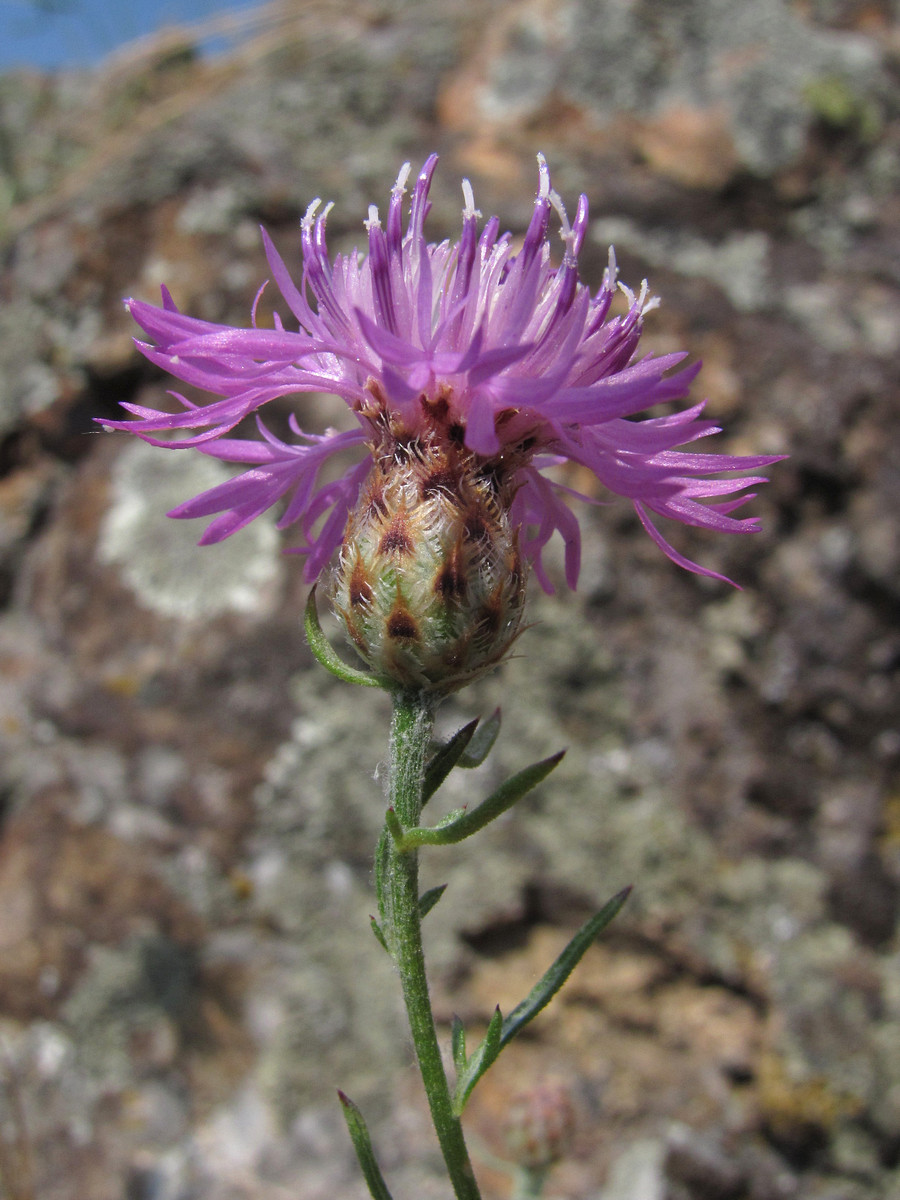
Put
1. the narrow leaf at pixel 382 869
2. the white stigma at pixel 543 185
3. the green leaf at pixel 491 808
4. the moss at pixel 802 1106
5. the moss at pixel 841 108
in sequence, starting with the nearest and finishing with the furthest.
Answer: the green leaf at pixel 491 808 → the narrow leaf at pixel 382 869 → the white stigma at pixel 543 185 → the moss at pixel 802 1106 → the moss at pixel 841 108

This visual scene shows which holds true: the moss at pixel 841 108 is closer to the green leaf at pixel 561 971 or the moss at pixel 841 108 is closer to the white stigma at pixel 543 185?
the white stigma at pixel 543 185

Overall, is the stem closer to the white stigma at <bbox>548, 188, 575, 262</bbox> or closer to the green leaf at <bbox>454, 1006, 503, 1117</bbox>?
the green leaf at <bbox>454, 1006, 503, 1117</bbox>

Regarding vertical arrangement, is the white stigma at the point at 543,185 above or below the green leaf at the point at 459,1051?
above

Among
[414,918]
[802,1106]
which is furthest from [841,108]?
[414,918]

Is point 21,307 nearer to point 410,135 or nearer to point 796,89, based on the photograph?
point 410,135

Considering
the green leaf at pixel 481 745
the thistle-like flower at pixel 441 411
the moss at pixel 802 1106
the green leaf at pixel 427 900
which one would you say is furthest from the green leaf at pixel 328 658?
the moss at pixel 802 1106

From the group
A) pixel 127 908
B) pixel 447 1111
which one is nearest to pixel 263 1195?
pixel 127 908

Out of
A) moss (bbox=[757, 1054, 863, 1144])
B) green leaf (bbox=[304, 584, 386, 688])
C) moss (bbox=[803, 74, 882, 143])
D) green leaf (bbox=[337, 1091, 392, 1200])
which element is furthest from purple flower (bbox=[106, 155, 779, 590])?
moss (bbox=[803, 74, 882, 143])
